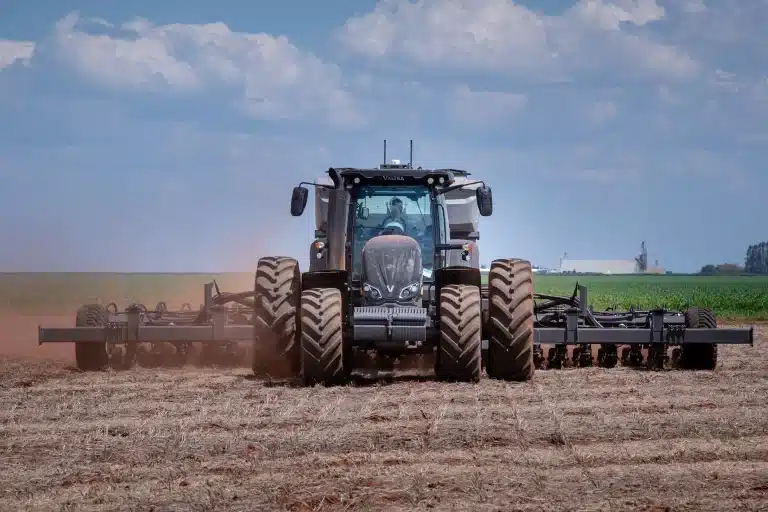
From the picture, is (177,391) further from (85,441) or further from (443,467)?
(443,467)

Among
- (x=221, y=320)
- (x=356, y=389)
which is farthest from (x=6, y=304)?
(x=356, y=389)

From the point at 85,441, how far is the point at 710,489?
4987 millimetres

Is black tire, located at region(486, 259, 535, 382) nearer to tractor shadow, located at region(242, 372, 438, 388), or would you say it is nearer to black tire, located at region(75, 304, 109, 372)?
tractor shadow, located at region(242, 372, 438, 388)

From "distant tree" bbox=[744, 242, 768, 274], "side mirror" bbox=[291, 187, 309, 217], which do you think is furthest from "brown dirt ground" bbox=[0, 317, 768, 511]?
"distant tree" bbox=[744, 242, 768, 274]

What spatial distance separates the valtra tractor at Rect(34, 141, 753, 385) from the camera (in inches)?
525

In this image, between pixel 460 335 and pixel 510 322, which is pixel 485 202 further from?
pixel 460 335

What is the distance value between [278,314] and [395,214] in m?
2.06

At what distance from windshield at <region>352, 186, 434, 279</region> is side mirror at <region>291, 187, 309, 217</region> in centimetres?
109

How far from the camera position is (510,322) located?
45.1ft

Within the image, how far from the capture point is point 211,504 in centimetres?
714

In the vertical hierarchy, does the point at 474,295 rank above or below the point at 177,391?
above

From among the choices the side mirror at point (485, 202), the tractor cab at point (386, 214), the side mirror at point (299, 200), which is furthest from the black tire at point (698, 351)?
the side mirror at point (299, 200)

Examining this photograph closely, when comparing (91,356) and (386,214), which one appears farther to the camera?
(91,356)

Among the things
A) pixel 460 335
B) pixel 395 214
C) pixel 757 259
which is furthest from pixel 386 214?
pixel 757 259
